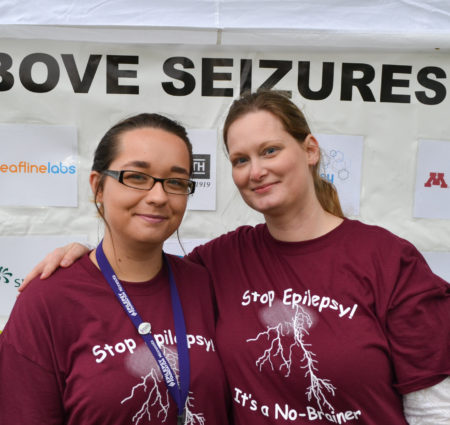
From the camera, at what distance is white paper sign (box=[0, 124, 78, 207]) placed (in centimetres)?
208

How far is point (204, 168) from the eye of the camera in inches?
84.4

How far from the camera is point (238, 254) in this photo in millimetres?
1437

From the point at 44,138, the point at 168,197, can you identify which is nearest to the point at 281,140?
the point at 168,197

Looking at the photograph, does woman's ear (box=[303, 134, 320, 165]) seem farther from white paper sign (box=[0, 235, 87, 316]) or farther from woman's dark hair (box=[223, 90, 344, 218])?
white paper sign (box=[0, 235, 87, 316])

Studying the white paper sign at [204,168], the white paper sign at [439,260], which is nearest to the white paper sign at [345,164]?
the white paper sign at [439,260]

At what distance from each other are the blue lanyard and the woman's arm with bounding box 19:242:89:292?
0.08 metres

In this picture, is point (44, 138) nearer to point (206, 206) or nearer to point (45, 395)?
point (206, 206)

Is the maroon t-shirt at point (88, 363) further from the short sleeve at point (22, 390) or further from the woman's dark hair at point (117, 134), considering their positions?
the woman's dark hair at point (117, 134)

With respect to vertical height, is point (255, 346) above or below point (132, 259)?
below

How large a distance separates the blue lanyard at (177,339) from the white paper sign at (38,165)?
1.01 metres

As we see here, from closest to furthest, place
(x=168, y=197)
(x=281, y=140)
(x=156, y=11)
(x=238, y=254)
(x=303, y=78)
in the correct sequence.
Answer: (x=168, y=197), (x=281, y=140), (x=238, y=254), (x=156, y=11), (x=303, y=78)

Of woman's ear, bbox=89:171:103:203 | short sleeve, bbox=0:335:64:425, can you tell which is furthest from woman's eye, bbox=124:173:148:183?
short sleeve, bbox=0:335:64:425

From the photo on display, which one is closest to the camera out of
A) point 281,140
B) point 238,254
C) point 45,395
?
point 45,395

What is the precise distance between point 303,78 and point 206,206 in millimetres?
815
